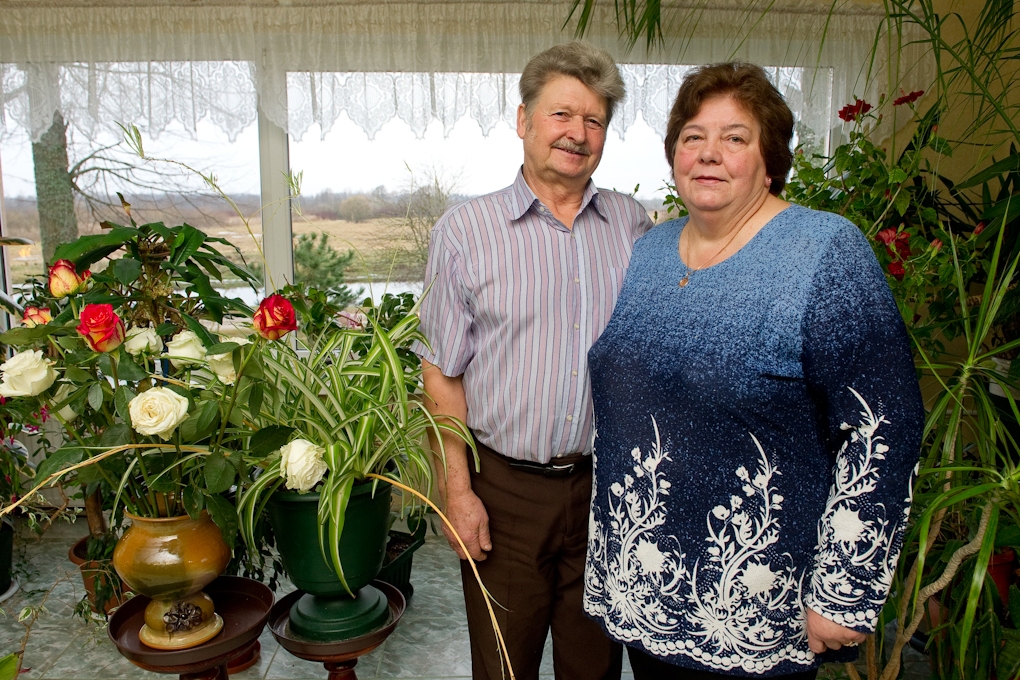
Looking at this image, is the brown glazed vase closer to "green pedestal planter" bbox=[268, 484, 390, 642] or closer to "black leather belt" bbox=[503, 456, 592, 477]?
"green pedestal planter" bbox=[268, 484, 390, 642]

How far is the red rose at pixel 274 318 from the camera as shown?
1.03 metres

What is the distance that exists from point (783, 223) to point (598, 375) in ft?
1.26

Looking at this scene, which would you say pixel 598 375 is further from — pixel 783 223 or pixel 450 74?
pixel 450 74

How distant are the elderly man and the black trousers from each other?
0.24 meters

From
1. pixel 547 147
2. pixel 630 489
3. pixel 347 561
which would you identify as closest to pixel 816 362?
pixel 630 489

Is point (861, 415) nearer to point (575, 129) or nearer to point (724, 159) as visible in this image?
point (724, 159)

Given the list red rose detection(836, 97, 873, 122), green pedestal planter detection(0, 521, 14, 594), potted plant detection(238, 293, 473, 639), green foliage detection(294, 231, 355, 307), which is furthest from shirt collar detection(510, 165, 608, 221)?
green pedestal planter detection(0, 521, 14, 594)

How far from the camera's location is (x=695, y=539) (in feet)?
3.86

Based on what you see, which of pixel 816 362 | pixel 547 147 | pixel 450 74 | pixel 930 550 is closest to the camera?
pixel 816 362

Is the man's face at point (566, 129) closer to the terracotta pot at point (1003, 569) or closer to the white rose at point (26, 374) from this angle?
the white rose at point (26, 374)

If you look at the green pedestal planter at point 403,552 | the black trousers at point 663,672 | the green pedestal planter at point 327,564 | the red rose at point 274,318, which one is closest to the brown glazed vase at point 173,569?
the green pedestal planter at point 327,564

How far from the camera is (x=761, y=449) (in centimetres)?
112

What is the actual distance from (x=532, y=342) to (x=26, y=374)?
2.66 ft

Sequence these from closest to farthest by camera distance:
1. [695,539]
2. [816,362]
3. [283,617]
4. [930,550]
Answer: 1. [816,362]
2. [695,539]
3. [283,617]
4. [930,550]
